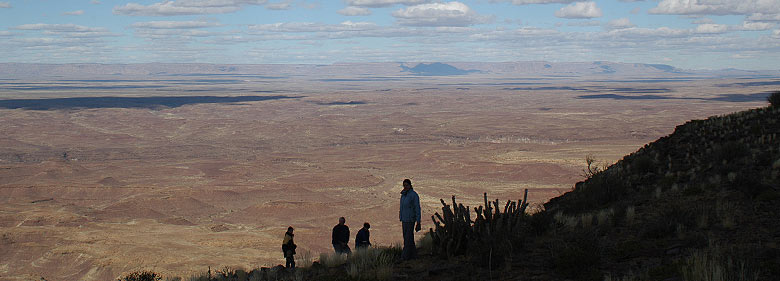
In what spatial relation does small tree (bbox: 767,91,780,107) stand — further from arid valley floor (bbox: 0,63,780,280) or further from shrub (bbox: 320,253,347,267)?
shrub (bbox: 320,253,347,267)

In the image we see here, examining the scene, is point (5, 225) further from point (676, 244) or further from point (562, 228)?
point (676, 244)

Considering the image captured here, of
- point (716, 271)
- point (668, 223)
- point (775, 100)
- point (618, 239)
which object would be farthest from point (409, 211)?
point (775, 100)

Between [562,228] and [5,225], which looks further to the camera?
[5,225]

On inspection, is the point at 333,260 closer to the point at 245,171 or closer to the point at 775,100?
the point at 775,100

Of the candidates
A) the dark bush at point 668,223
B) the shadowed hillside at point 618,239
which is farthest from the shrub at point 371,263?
the dark bush at point 668,223

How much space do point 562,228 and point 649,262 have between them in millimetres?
2862

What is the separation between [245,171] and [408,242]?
2245 inches

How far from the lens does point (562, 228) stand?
11336 millimetres

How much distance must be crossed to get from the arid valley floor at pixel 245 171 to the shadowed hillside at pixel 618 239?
10.1 meters

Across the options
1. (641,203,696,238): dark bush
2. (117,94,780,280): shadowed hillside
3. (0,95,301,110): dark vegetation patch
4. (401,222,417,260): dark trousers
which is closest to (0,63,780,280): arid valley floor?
(0,95,301,110): dark vegetation patch

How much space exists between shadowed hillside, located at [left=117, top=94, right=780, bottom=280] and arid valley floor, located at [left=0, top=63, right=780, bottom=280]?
396 inches

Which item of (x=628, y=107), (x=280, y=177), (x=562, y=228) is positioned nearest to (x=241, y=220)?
(x=280, y=177)

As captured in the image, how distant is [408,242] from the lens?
10.1 metres

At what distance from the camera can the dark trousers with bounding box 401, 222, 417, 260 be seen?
10008 mm
